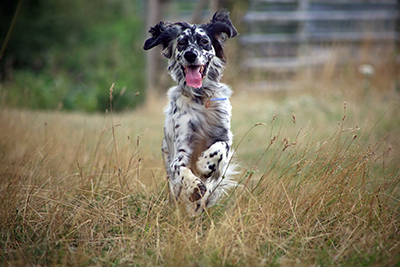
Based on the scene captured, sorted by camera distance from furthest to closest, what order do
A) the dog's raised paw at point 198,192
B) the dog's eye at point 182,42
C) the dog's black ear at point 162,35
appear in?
the dog's black ear at point 162,35 → the dog's eye at point 182,42 → the dog's raised paw at point 198,192

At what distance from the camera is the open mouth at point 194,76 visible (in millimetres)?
3291

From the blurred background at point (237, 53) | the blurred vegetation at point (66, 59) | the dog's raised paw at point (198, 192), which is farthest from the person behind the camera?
the blurred vegetation at point (66, 59)

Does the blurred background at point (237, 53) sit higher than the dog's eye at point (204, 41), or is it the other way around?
the dog's eye at point (204, 41)

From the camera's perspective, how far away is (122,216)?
2.94 m

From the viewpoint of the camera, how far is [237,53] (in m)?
9.50

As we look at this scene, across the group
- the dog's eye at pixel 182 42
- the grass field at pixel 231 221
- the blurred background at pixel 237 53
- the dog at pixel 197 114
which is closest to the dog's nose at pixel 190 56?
the dog at pixel 197 114

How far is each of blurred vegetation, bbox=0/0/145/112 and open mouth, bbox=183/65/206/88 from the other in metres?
3.97

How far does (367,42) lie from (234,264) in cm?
827

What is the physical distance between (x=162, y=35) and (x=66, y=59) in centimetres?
1013

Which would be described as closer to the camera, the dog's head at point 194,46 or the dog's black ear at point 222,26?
the dog's head at point 194,46

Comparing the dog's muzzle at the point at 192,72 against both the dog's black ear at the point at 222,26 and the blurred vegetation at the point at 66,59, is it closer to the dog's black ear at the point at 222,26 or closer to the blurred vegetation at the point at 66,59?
the dog's black ear at the point at 222,26

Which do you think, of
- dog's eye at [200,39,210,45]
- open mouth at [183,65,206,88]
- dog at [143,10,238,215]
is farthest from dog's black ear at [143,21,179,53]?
open mouth at [183,65,206,88]

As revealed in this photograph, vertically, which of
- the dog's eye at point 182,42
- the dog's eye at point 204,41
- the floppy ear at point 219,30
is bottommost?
the dog's eye at point 182,42

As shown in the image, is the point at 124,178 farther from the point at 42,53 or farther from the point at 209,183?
the point at 42,53
